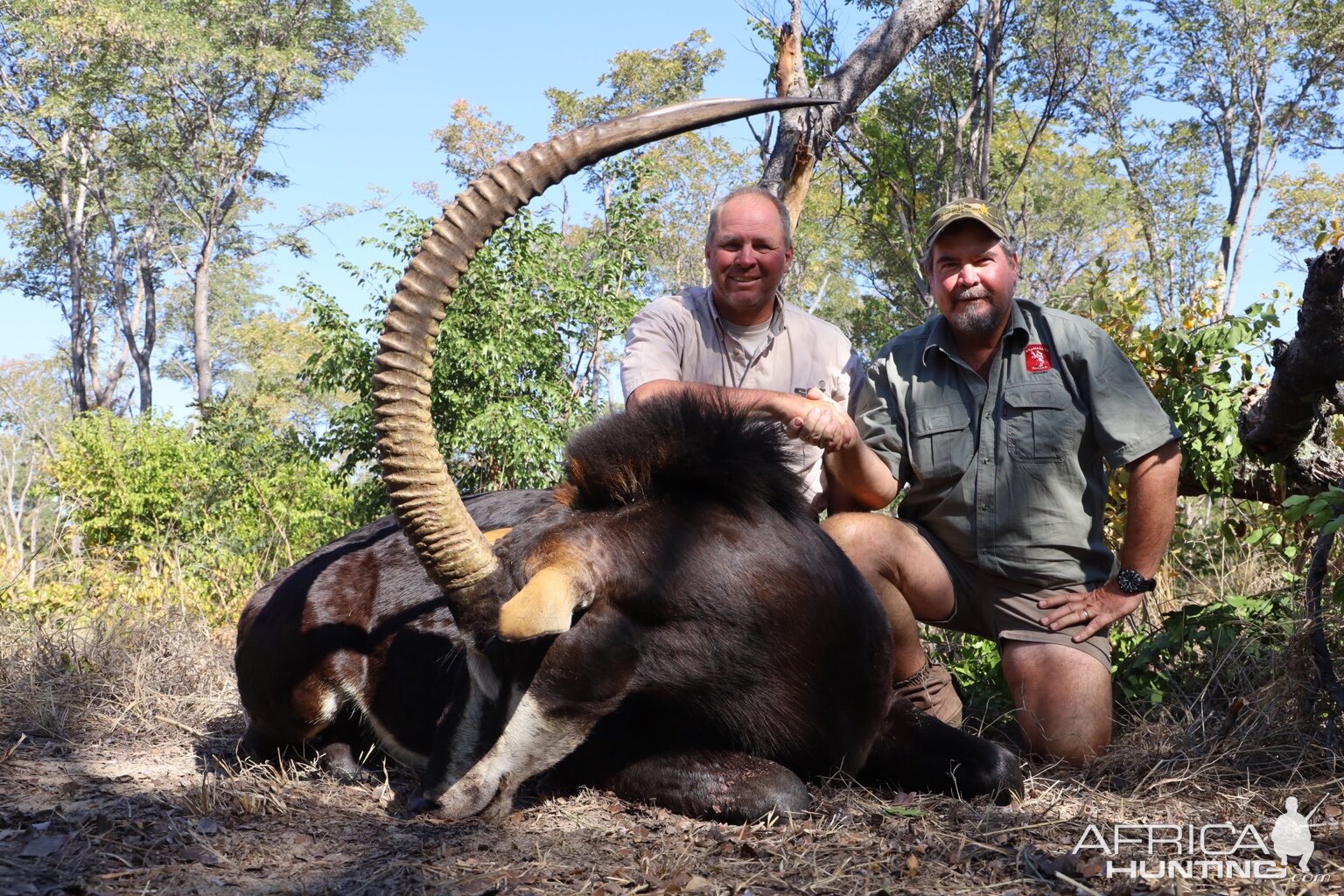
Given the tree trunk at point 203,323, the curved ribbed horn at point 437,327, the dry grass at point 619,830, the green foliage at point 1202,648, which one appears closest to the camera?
the dry grass at point 619,830

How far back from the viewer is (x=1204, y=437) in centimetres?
536

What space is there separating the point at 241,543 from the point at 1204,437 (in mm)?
11035

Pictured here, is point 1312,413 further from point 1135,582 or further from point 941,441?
point 941,441

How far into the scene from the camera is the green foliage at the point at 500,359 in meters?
8.97

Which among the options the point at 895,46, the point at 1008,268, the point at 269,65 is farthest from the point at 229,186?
the point at 1008,268

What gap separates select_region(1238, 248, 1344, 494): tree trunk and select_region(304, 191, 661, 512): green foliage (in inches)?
207

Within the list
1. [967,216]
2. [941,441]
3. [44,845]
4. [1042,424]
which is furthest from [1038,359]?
[44,845]

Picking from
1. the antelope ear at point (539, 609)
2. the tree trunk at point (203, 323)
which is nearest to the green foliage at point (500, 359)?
the antelope ear at point (539, 609)

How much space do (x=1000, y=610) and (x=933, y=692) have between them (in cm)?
45

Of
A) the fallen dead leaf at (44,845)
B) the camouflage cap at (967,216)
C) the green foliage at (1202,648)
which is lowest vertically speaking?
the fallen dead leaf at (44,845)

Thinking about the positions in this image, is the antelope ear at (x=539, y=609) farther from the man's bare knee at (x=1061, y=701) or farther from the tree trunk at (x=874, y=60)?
the tree trunk at (x=874, y=60)

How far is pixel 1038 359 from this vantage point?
4.50 m

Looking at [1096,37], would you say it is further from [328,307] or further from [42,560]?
[42,560]

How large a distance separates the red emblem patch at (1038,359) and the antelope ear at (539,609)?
7.87ft
